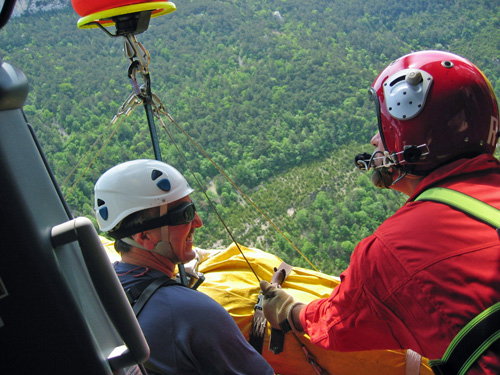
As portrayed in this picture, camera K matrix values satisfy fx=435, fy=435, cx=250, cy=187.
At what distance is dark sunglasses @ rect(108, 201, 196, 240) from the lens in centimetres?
205

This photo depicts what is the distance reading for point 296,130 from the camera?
30219mm

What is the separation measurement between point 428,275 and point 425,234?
141 millimetres

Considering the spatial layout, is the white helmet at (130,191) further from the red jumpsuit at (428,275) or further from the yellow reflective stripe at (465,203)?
the yellow reflective stripe at (465,203)

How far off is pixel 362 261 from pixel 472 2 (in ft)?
180

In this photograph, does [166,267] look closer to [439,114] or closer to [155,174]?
[155,174]

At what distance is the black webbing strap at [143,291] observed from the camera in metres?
1.75

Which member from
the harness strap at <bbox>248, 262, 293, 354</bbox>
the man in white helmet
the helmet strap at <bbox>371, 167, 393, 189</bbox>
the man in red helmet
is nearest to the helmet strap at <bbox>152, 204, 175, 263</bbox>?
the man in white helmet

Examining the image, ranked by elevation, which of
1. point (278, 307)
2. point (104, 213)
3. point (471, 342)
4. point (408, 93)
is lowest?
point (278, 307)

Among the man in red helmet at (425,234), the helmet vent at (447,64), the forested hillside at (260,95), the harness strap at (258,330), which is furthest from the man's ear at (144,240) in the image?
the forested hillside at (260,95)

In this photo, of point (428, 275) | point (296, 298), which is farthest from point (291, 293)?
point (428, 275)

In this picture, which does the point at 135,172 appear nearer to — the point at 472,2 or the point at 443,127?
the point at 443,127

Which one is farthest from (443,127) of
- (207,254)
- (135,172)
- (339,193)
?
(339,193)

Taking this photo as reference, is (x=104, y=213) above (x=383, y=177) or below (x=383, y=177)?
above

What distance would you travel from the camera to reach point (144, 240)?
2.04 m
